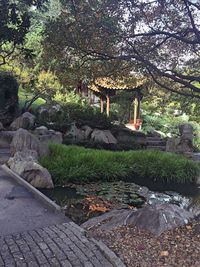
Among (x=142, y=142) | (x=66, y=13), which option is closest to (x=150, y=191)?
(x=66, y=13)

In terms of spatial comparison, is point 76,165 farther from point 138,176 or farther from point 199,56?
point 199,56

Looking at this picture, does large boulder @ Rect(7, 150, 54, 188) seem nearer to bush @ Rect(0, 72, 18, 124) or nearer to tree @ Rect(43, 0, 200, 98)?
tree @ Rect(43, 0, 200, 98)

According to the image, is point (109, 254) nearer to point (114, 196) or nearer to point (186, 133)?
point (114, 196)

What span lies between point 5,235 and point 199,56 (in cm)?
598

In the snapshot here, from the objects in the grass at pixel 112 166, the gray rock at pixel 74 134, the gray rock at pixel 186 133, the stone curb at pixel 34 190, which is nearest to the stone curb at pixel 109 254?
the stone curb at pixel 34 190

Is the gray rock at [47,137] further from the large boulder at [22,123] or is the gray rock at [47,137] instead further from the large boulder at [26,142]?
the large boulder at [22,123]

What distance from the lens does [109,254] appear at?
4.37 m

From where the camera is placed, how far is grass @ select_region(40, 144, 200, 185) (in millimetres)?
10165

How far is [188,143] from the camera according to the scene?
16.3m

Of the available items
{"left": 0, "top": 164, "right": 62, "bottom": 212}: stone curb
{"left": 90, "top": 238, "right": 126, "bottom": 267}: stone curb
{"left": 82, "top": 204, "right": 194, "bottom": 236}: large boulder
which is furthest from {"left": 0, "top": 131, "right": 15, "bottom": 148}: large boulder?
{"left": 90, "top": 238, "right": 126, "bottom": 267}: stone curb

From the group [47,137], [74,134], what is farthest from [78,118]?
[47,137]

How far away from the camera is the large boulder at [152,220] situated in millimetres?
5160

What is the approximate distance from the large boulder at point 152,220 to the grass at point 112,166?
167 inches

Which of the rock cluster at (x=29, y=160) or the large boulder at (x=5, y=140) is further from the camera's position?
the large boulder at (x=5, y=140)
